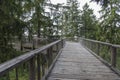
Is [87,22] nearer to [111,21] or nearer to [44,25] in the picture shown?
[111,21]

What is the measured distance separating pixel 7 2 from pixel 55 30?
26.2 meters

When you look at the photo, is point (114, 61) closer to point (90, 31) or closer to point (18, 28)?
point (18, 28)

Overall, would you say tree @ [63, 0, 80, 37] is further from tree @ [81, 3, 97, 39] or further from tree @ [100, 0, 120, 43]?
tree @ [100, 0, 120, 43]

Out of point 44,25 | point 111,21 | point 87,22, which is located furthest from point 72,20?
point 44,25

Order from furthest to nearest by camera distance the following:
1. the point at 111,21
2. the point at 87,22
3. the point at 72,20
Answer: the point at 72,20 → the point at 87,22 → the point at 111,21

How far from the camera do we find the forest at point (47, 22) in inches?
366

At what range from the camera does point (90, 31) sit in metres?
58.8

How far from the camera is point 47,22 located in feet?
105

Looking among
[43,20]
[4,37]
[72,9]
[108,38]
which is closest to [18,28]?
[4,37]

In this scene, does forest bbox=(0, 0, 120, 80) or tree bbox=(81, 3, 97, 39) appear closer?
forest bbox=(0, 0, 120, 80)

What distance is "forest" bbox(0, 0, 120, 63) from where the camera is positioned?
930 centimetres

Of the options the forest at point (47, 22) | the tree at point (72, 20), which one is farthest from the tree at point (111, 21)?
the tree at point (72, 20)

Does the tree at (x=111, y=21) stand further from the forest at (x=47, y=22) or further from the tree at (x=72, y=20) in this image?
the tree at (x=72, y=20)

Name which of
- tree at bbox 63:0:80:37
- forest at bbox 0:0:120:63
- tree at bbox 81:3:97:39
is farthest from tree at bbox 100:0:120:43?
tree at bbox 63:0:80:37
